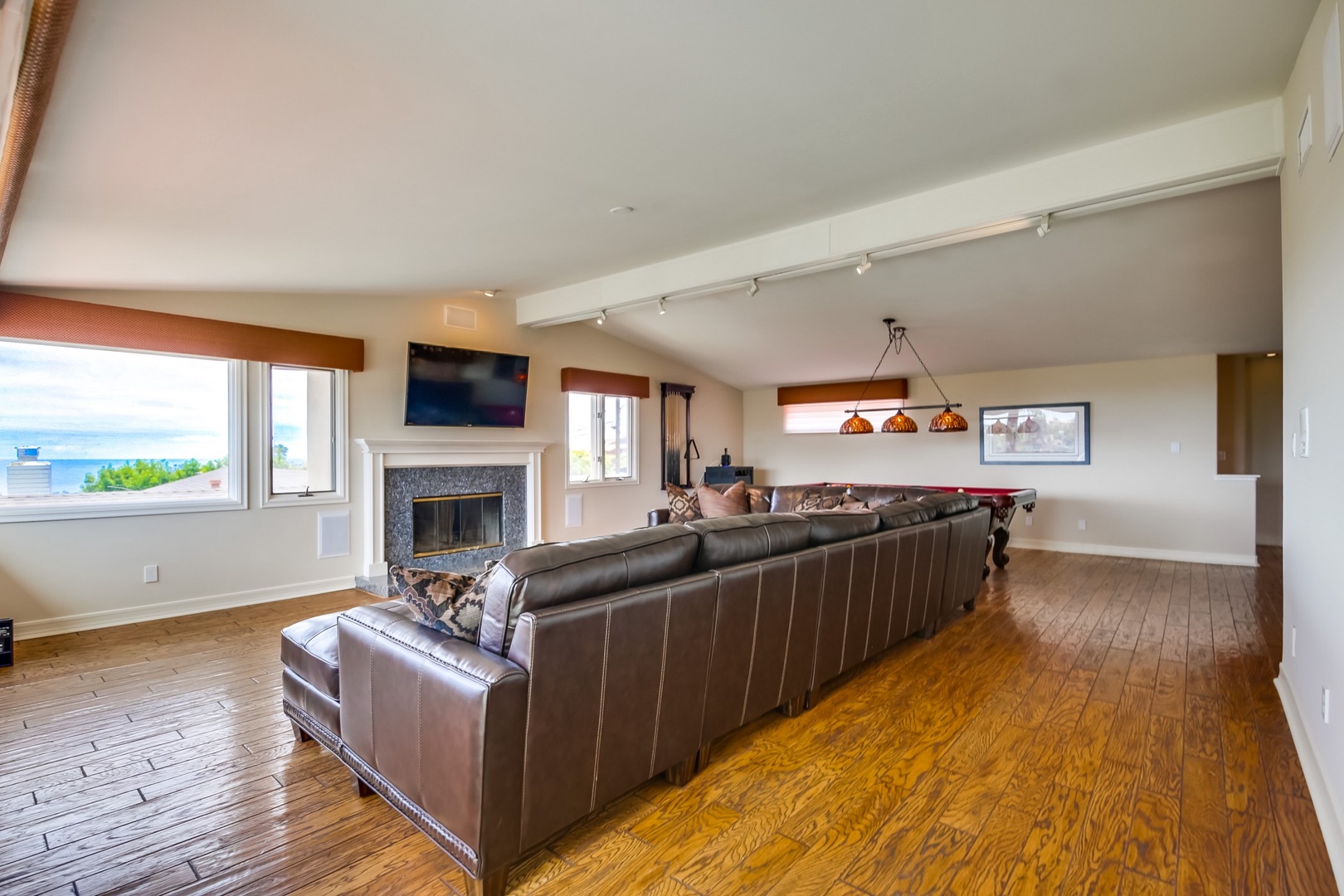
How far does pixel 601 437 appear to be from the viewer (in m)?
7.45

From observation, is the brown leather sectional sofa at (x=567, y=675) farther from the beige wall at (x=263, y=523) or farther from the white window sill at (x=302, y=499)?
the white window sill at (x=302, y=499)

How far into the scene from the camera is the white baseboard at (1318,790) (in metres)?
1.68

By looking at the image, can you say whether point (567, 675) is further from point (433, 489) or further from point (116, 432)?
point (433, 489)

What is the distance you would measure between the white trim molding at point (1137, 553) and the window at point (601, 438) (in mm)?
4592

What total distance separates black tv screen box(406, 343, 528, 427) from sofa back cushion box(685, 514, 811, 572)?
157 inches

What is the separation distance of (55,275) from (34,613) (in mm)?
2071

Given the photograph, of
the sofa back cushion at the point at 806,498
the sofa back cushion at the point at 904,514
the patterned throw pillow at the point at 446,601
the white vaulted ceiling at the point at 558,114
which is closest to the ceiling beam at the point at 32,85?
the white vaulted ceiling at the point at 558,114

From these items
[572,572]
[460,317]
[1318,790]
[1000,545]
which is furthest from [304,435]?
[1000,545]

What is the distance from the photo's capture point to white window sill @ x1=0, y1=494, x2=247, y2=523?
386 centimetres

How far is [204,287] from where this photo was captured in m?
4.36

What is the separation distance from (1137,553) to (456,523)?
6.84m

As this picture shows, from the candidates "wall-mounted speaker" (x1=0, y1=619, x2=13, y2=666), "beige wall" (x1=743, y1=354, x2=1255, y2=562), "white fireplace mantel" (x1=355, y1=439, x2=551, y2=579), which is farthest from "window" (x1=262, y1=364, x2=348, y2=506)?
"beige wall" (x1=743, y1=354, x2=1255, y2=562)

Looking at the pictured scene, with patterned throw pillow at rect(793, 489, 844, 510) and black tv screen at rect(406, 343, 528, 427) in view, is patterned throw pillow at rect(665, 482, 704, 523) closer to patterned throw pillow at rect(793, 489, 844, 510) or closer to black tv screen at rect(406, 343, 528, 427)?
patterned throw pillow at rect(793, 489, 844, 510)

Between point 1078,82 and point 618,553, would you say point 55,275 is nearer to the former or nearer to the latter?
point 618,553
